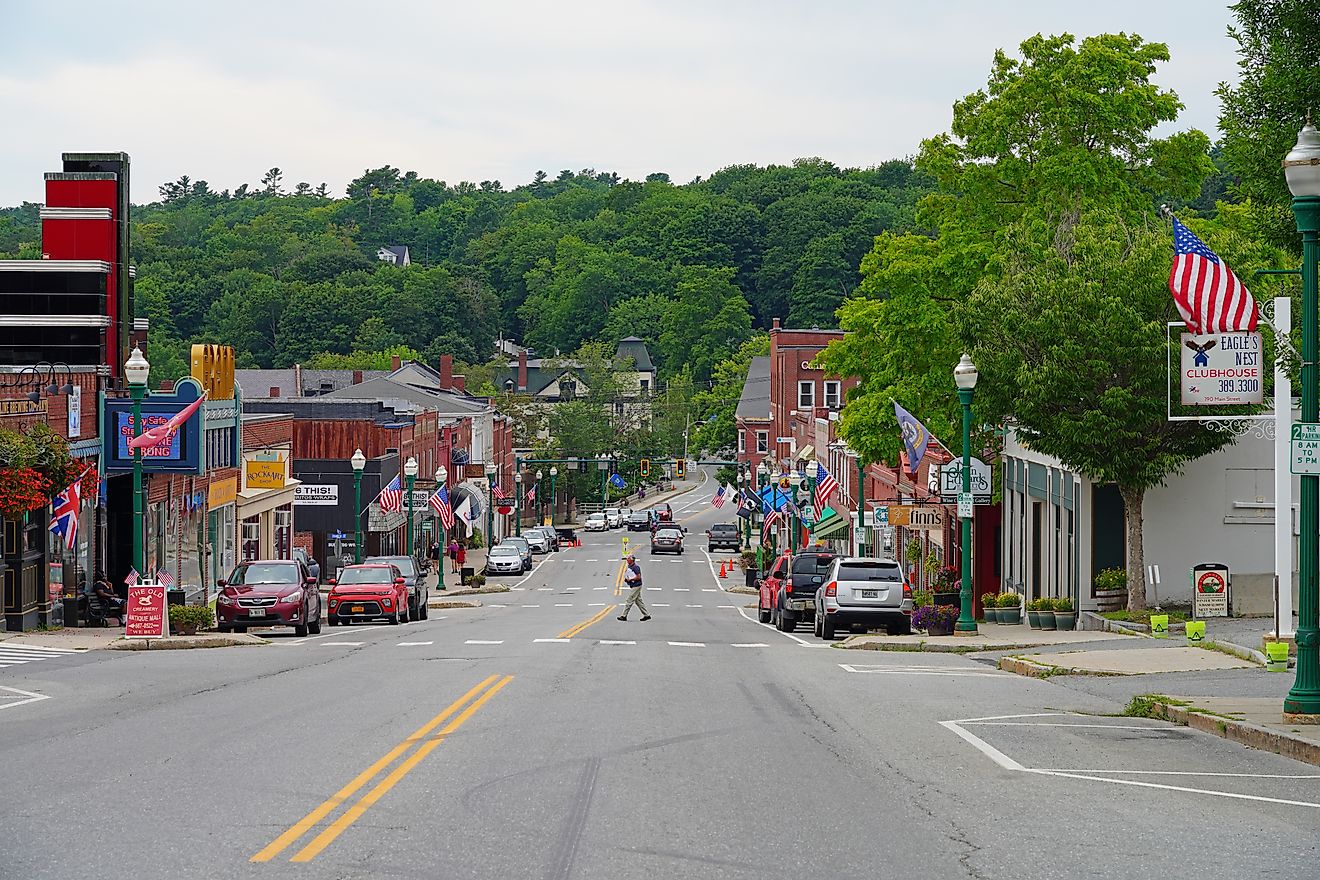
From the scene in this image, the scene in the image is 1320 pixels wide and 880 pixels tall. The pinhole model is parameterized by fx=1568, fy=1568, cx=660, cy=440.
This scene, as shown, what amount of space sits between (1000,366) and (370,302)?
15138cm

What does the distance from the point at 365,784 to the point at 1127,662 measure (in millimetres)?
14766

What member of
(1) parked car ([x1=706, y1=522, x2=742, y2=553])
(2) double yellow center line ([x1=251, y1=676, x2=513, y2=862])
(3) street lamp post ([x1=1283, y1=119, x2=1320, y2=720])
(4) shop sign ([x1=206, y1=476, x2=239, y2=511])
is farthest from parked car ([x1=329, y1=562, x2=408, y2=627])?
(1) parked car ([x1=706, y1=522, x2=742, y2=553])

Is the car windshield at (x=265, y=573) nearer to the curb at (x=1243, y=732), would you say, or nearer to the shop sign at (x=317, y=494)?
the curb at (x=1243, y=732)

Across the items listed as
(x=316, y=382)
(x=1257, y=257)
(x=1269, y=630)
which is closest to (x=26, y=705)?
(x=1269, y=630)

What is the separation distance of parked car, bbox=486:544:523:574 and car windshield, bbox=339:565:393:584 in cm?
3564

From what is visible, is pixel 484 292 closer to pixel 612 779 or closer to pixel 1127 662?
pixel 1127 662

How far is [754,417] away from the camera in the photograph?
123 m

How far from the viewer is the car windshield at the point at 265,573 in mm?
32344

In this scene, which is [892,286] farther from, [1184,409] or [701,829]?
[701,829]

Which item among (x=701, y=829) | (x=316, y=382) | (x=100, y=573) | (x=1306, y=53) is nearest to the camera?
(x=701, y=829)

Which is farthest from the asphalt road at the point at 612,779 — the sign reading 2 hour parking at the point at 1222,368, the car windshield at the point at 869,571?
the car windshield at the point at 869,571

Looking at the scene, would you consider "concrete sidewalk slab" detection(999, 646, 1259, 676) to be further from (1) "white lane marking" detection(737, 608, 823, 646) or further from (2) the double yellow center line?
(2) the double yellow center line

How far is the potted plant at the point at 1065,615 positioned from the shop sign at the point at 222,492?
1104 inches

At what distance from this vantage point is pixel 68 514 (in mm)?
31000
